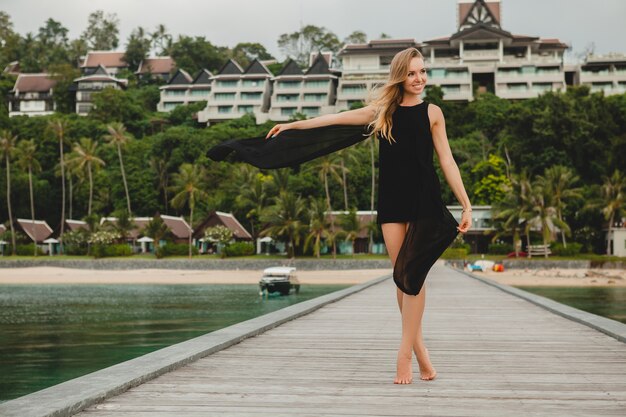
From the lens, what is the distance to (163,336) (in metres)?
17.8

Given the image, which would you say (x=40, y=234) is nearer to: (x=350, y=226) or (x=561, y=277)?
(x=350, y=226)

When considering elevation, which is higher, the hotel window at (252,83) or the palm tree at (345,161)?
the hotel window at (252,83)

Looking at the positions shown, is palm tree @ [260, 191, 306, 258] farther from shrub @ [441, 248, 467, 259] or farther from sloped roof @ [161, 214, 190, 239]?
sloped roof @ [161, 214, 190, 239]

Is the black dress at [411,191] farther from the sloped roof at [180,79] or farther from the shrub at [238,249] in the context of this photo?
the sloped roof at [180,79]

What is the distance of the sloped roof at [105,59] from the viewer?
114 meters

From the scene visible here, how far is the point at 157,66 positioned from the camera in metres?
110

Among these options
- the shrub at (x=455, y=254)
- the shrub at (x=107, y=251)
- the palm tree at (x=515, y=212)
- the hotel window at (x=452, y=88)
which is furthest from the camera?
the hotel window at (x=452, y=88)

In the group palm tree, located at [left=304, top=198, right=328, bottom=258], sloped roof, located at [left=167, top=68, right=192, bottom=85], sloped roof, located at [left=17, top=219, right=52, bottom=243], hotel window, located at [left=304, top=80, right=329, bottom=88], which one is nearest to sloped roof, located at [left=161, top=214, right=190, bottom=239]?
sloped roof, located at [left=17, top=219, right=52, bottom=243]

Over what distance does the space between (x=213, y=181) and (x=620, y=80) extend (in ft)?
167

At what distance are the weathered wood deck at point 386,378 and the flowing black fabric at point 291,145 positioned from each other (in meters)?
1.44

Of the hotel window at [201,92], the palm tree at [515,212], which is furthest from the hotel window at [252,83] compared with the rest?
the palm tree at [515,212]

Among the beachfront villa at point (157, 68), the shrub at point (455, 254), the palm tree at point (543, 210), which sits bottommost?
the shrub at point (455, 254)

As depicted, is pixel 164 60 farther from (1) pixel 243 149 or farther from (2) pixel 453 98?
(1) pixel 243 149

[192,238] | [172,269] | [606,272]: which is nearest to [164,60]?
[192,238]
